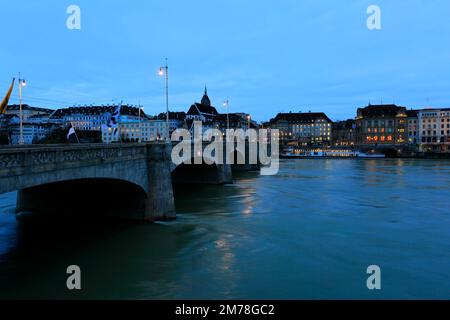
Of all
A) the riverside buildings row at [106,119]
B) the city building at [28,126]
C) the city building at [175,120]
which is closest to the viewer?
the city building at [28,126]

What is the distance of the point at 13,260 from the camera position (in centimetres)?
1888

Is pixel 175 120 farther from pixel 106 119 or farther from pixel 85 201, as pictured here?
pixel 85 201

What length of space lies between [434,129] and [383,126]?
64.1ft

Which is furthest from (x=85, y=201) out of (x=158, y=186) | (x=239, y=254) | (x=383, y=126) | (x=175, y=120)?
(x=383, y=126)

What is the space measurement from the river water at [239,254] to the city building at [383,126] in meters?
142

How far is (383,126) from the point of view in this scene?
16862 centimetres

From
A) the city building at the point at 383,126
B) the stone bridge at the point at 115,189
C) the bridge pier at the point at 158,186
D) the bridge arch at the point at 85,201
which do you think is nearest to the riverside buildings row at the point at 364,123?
the city building at the point at 383,126

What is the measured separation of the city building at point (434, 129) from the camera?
152938mm

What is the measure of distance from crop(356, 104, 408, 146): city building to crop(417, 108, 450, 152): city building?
7628mm

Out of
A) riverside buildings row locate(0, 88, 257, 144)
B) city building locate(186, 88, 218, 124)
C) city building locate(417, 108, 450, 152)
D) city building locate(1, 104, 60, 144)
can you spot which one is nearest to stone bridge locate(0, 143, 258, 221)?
city building locate(1, 104, 60, 144)

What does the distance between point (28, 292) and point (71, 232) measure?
9218mm

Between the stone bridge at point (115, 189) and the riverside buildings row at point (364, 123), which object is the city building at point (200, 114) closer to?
the riverside buildings row at point (364, 123)
